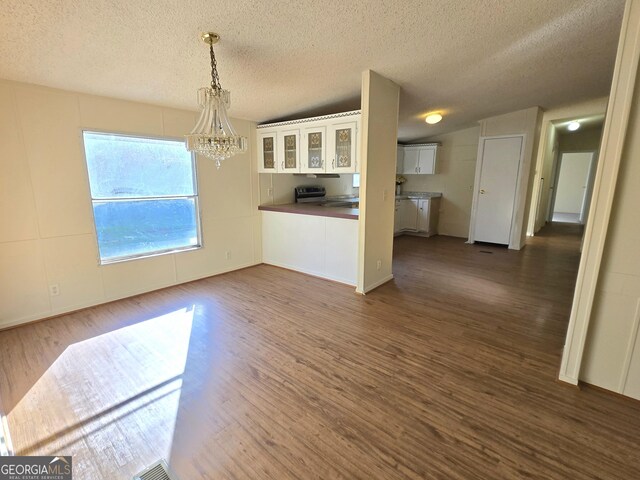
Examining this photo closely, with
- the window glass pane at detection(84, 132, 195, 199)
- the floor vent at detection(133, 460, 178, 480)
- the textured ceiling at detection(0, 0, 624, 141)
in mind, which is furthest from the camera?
the window glass pane at detection(84, 132, 195, 199)

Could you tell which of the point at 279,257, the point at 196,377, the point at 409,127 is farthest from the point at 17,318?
the point at 409,127

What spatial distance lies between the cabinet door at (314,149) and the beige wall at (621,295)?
283 cm

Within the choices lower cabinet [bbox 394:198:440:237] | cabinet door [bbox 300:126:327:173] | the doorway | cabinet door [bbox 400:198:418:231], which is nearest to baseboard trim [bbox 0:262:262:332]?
cabinet door [bbox 300:126:327:173]

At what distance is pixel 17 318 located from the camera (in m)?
2.85

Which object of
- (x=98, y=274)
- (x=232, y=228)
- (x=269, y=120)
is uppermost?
(x=269, y=120)

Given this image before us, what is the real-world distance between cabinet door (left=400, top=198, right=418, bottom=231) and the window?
4747 mm

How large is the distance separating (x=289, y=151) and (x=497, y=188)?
422cm

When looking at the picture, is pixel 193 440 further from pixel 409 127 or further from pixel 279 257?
pixel 409 127

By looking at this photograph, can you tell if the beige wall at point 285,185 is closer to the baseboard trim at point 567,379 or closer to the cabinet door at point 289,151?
the cabinet door at point 289,151

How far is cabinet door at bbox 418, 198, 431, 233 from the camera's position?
679cm

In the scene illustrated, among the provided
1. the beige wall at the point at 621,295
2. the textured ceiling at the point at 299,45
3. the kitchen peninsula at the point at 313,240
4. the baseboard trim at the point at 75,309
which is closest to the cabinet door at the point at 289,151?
the textured ceiling at the point at 299,45

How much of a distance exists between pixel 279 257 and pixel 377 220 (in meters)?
1.83

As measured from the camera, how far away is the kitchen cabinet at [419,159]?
6914mm

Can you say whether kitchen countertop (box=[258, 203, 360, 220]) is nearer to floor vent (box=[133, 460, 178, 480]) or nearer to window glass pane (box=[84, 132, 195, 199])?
window glass pane (box=[84, 132, 195, 199])
